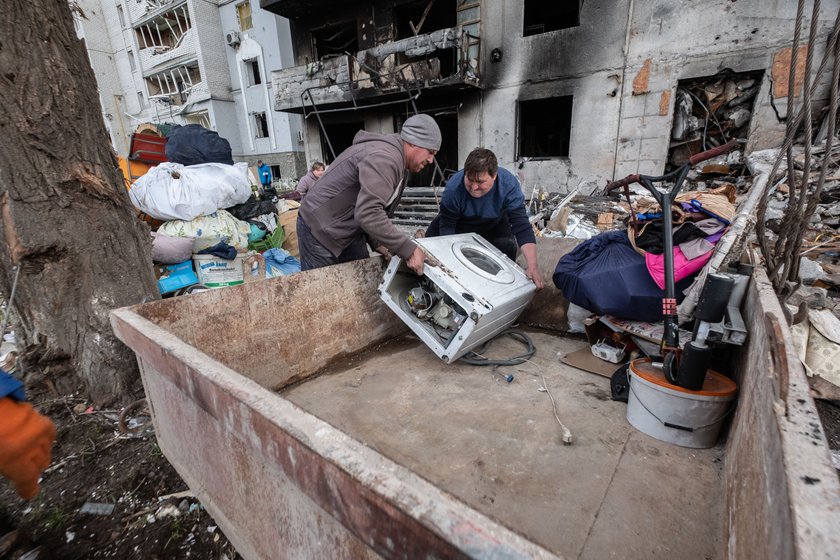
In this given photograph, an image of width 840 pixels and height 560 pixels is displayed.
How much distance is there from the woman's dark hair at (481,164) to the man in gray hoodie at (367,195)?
0.28 metres

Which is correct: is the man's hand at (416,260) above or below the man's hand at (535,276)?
above

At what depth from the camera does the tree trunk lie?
1.73 meters

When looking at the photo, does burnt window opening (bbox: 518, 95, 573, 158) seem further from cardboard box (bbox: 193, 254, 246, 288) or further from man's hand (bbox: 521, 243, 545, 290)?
cardboard box (bbox: 193, 254, 246, 288)

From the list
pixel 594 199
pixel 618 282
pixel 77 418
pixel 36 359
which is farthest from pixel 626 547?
pixel 594 199

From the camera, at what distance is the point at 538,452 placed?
62.5 inches

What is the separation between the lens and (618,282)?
6.84 ft

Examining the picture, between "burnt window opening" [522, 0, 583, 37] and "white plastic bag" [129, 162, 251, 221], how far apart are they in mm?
8642

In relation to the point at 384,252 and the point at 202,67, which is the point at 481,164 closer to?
the point at 384,252

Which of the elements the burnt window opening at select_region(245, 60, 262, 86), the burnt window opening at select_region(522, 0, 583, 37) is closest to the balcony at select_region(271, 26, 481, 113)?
the burnt window opening at select_region(522, 0, 583, 37)

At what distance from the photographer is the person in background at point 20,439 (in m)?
1.02

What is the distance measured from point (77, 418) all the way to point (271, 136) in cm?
1693

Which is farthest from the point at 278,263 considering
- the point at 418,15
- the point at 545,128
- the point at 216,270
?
the point at 418,15

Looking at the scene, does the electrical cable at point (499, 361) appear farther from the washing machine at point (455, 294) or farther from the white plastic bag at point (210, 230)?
the white plastic bag at point (210, 230)

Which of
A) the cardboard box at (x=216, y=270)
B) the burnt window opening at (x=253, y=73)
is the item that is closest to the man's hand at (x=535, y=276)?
the cardboard box at (x=216, y=270)
